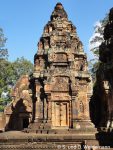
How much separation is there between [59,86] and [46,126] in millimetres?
2502

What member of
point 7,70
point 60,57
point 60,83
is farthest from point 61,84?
point 7,70

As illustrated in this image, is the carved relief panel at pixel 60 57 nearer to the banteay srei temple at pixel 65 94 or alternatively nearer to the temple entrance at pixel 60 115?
the banteay srei temple at pixel 65 94

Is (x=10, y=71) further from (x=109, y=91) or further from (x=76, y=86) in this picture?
(x=109, y=91)

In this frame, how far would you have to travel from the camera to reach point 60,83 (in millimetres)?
17438

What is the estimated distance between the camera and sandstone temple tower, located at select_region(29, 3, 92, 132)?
1708 centimetres

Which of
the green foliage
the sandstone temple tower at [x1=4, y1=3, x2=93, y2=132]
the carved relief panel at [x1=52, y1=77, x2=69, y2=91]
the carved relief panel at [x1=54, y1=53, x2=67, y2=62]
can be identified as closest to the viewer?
the sandstone temple tower at [x1=4, y1=3, x2=93, y2=132]

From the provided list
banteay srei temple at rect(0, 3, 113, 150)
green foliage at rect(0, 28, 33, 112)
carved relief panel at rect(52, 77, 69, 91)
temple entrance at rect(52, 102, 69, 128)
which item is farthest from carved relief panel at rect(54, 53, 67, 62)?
green foliage at rect(0, 28, 33, 112)

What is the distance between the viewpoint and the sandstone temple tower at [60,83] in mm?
17078

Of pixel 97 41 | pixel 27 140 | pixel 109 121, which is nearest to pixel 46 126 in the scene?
pixel 27 140

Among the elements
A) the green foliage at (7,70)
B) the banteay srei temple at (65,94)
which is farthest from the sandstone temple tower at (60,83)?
the green foliage at (7,70)

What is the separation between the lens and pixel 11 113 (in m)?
26.6

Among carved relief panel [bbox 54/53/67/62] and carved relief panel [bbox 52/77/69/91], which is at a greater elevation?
carved relief panel [bbox 54/53/67/62]

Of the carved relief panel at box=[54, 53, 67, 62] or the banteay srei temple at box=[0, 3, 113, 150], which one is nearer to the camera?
the banteay srei temple at box=[0, 3, 113, 150]

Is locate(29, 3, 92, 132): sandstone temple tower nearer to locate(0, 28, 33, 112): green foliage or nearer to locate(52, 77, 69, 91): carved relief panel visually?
locate(52, 77, 69, 91): carved relief panel
